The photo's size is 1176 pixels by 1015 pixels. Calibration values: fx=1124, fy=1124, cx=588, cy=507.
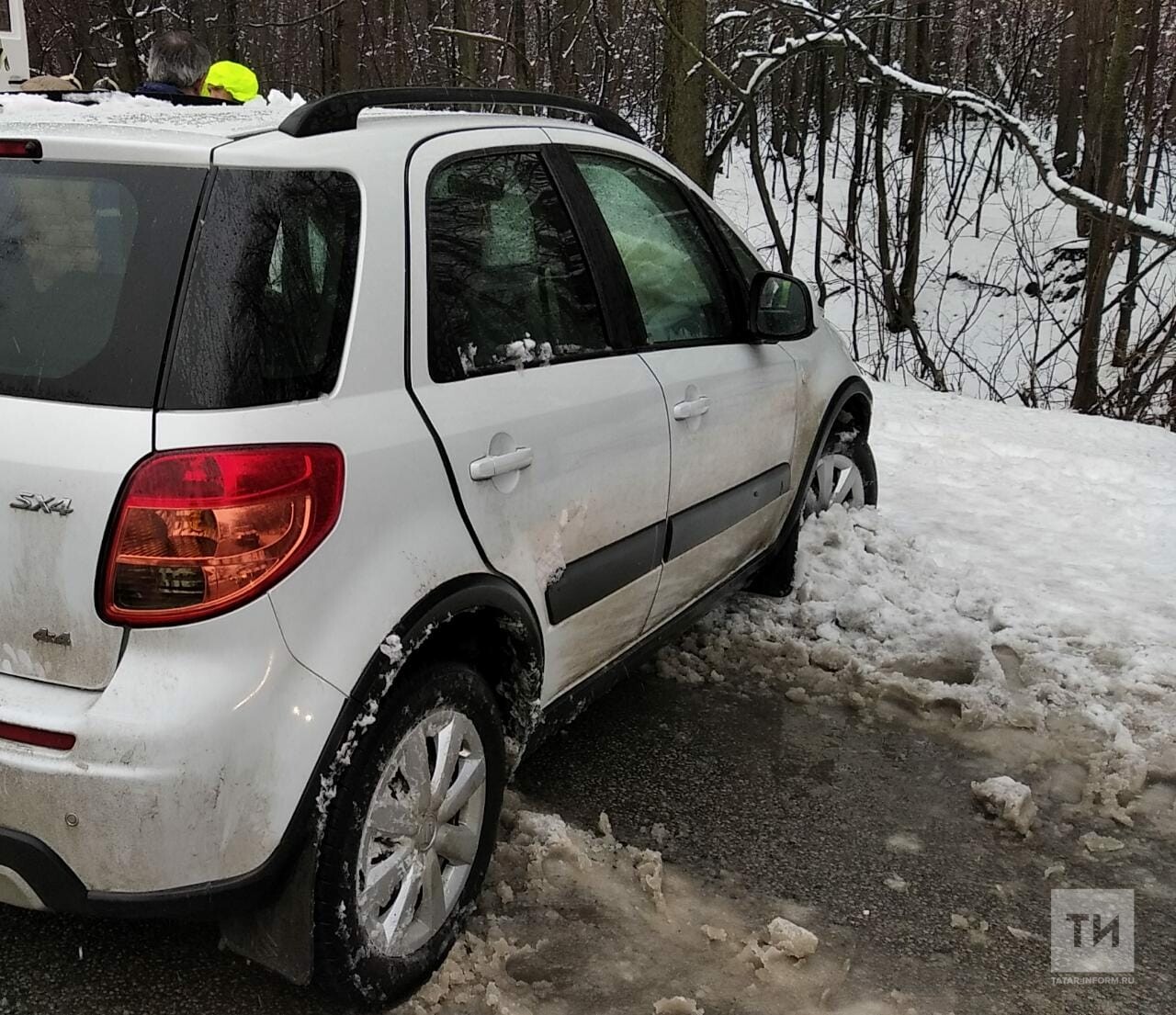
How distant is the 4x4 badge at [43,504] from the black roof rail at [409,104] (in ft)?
2.82

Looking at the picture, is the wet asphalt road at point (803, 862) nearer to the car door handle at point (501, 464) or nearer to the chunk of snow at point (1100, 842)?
the chunk of snow at point (1100, 842)

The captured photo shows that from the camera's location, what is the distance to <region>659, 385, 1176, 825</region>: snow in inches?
150

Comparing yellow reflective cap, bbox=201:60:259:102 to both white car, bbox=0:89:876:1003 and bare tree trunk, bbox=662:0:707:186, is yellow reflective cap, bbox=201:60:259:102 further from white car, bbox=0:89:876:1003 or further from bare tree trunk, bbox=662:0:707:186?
white car, bbox=0:89:876:1003

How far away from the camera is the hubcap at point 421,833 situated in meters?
2.23

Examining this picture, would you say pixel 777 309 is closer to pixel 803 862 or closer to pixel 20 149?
pixel 803 862

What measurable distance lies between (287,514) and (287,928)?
78cm

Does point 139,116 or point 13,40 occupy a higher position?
point 13,40

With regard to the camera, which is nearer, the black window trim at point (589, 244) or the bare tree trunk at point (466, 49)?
the black window trim at point (589, 244)

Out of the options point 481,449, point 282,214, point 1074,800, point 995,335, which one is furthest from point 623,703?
point 995,335

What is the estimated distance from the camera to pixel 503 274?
Answer: 271 centimetres

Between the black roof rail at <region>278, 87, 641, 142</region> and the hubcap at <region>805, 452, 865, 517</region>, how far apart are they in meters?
1.73

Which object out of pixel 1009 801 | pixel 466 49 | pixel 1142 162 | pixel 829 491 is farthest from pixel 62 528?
pixel 466 49

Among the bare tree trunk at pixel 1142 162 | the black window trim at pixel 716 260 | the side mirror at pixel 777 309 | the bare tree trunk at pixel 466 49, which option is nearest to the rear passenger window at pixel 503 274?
the black window trim at pixel 716 260

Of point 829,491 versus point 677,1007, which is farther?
point 829,491
